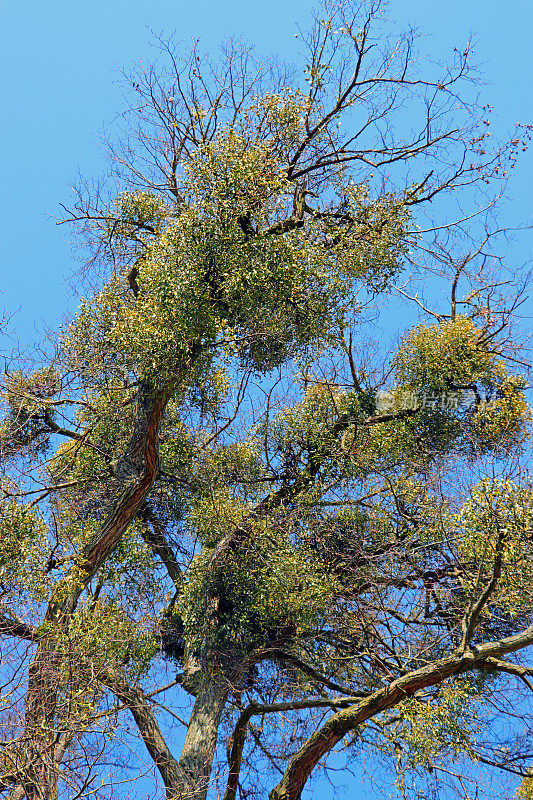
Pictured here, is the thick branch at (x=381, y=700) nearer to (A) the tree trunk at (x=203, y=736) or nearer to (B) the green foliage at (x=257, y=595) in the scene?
(A) the tree trunk at (x=203, y=736)

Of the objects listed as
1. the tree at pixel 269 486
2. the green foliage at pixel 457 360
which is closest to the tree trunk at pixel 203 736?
the tree at pixel 269 486

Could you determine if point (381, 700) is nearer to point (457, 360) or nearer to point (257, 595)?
point (257, 595)

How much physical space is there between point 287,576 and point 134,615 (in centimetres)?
245

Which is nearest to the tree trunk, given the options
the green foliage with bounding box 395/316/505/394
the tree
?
the tree

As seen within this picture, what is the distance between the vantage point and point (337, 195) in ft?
35.8

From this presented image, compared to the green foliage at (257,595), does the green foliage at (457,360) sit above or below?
above

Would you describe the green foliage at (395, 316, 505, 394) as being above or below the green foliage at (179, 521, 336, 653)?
above

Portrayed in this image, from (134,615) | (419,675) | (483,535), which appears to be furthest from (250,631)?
(483,535)

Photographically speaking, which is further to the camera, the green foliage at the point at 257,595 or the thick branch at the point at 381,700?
the green foliage at the point at 257,595

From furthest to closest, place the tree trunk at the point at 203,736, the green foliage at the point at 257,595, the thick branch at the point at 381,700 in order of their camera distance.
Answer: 1. the green foliage at the point at 257,595
2. the tree trunk at the point at 203,736
3. the thick branch at the point at 381,700

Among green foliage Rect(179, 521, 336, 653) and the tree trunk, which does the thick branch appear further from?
green foliage Rect(179, 521, 336, 653)

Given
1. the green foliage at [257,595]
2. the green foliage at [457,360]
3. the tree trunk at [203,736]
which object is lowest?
the tree trunk at [203,736]

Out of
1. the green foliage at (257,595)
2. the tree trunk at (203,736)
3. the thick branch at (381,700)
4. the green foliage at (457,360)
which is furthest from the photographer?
the green foliage at (457,360)

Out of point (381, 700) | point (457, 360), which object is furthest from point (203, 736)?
point (457, 360)
